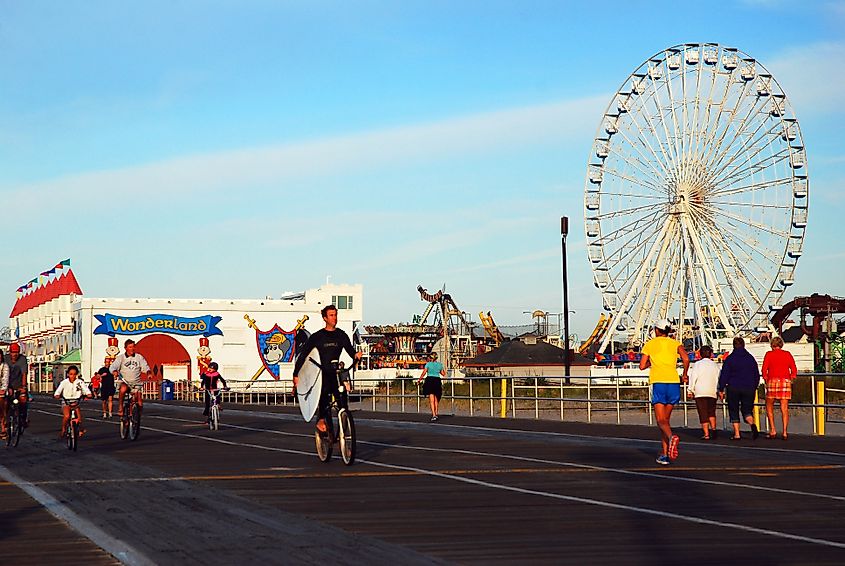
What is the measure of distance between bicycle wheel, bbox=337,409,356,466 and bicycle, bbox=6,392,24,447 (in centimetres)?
873

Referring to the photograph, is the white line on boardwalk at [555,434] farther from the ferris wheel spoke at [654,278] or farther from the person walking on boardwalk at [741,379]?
the ferris wheel spoke at [654,278]

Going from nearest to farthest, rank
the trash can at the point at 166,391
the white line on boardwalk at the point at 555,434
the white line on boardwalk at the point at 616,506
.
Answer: the white line on boardwalk at the point at 616,506 < the white line on boardwalk at the point at 555,434 < the trash can at the point at 166,391

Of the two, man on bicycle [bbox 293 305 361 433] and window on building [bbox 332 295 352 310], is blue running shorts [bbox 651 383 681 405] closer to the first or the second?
man on bicycle [bbox 293 305 361 433]

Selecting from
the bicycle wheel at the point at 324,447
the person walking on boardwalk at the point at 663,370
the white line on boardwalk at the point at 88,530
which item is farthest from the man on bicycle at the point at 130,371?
the person walking on boardwalk at the point at 663,370

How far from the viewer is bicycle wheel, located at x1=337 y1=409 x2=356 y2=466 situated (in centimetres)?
1681

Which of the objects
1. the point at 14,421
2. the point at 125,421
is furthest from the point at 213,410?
the point at 14,421

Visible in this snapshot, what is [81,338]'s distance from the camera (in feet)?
357

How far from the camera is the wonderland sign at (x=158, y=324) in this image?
108625mm

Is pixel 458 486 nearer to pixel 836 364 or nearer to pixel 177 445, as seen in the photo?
pixel 177 445

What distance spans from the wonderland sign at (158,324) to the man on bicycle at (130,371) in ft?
281

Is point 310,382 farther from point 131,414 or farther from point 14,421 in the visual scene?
point 14,421

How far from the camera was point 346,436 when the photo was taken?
16953mm

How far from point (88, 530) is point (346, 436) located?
703cm

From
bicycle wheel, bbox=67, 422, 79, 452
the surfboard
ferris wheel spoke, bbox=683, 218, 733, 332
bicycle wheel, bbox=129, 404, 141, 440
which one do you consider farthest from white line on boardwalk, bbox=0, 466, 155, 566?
ferris wheel spoke, bbox=683, 218, 733, 332
